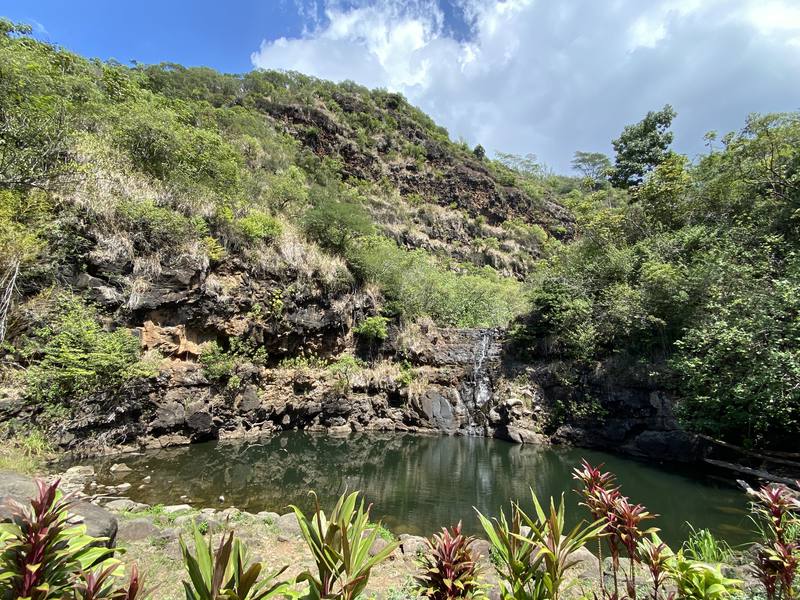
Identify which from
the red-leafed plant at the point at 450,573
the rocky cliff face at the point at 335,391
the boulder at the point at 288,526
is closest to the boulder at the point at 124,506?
the boulder at the point at 288,526

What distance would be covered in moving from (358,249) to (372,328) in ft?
13.9

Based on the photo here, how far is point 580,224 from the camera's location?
21281mm

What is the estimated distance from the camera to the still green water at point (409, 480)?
7.87 meters

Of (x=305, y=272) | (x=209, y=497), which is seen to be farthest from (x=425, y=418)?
(x=209, y=497)

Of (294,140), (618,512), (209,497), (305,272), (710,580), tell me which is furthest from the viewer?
(294,140)

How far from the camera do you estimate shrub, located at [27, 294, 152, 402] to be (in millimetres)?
8930

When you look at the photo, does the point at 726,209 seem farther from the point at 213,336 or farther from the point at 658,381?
the point at 213,336

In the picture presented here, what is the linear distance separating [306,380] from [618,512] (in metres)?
14.8

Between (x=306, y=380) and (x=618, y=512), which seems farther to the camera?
(x=306, y=380)

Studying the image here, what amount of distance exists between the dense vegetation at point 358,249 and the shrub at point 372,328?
0.07m

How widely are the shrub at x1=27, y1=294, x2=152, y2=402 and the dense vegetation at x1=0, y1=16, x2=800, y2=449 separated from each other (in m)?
0.04

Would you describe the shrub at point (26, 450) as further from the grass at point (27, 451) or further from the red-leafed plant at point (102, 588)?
the red-leafed plant at point (102, 588)

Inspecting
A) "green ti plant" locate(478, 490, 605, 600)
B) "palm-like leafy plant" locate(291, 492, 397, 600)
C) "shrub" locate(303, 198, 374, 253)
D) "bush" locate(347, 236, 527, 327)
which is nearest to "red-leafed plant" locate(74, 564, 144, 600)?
"palm-like leafy plant" locate(291, 492, 397, 600)

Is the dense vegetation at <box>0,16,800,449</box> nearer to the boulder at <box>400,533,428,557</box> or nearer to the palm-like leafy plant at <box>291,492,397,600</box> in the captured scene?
the boulder at <box>400,533,428,557</box>
